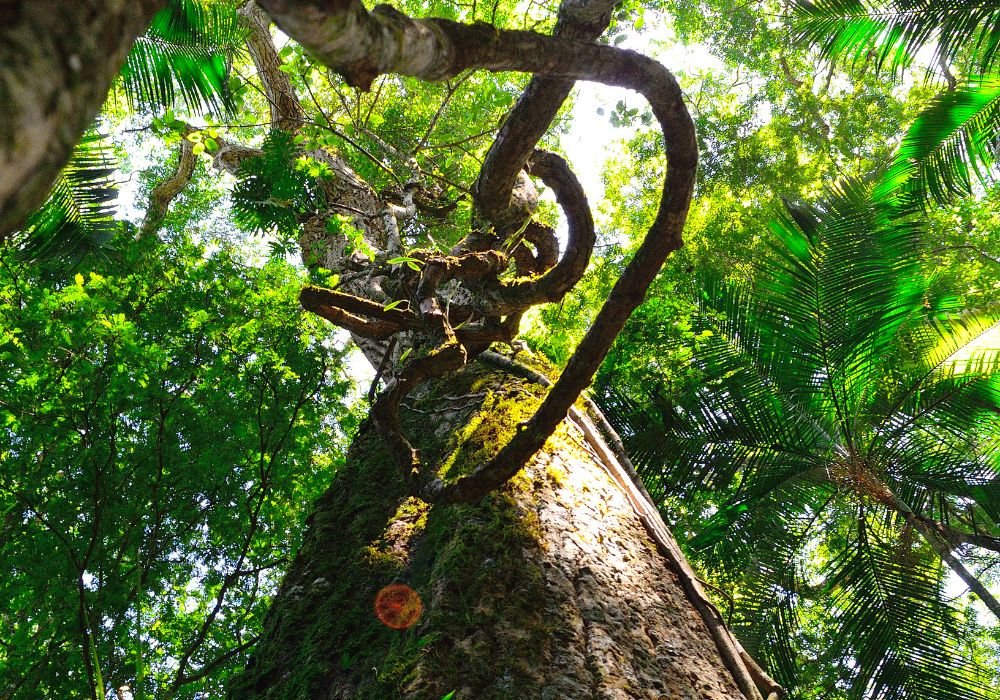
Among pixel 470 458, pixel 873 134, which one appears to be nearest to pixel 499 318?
pixel 470 458

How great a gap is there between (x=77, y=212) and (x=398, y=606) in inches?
176

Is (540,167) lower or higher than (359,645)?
higher

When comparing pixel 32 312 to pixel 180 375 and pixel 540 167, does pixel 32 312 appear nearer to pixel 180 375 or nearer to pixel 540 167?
pixel 180 375

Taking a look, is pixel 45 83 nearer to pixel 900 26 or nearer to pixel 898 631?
pixel 898 631

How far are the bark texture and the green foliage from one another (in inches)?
138

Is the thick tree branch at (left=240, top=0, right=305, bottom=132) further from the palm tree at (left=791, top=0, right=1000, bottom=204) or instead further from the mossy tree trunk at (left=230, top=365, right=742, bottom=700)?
the palm tree at (left=791, top=0, right=1000, bottom=204)

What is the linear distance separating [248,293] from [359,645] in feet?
16.0

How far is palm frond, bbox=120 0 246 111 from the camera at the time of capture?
13.8 feet

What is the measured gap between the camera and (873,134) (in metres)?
12.8

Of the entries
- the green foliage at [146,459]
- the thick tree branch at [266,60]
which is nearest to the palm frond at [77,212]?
the green foliage at [146,459]

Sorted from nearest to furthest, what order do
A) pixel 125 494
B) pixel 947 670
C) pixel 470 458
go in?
pixel 470 458 < pixel 947 670 < pixel 125 494

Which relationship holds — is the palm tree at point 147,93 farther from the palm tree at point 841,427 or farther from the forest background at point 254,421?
the palm tree at point 841,427

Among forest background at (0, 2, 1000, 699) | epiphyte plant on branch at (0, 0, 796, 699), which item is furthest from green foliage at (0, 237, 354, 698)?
epiphyte plant on branch at (0, 0, 796, 699)

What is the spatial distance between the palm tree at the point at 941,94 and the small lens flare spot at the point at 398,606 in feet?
19.9
